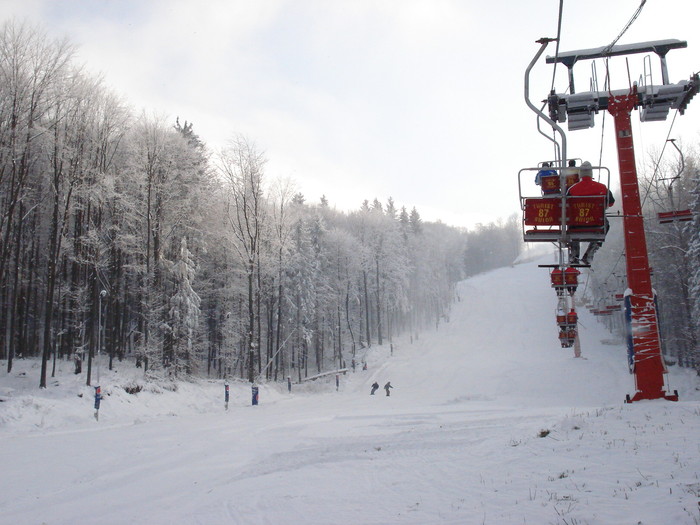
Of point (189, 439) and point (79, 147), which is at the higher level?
point (79, 147)

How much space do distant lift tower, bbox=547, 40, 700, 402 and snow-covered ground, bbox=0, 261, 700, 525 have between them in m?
1.69

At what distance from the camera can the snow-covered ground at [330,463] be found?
6645 millimetres

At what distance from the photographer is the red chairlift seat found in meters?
8.09

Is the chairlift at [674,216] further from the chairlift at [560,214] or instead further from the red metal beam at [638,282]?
the chairlift at [560,214]

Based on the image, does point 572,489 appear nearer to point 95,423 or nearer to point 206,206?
point 95,423

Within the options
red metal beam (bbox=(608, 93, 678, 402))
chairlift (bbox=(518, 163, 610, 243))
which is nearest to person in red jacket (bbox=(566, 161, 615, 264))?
chairlift (bbox=(518, 163, 610, 243))

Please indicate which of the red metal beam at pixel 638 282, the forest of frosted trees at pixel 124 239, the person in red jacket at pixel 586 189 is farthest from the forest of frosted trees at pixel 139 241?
the person in red jacket at pixel 586 189

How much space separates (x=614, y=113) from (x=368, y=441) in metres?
11.4

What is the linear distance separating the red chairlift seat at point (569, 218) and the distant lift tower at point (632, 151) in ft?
16.9

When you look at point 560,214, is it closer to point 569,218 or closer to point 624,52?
point 569,218

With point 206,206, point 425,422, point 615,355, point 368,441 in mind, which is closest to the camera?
point 368,441

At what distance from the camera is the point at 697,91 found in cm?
1173

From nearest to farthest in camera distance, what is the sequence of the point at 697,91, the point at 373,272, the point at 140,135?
the point at 697,91 < the point at 140,135 < the point at 373,272

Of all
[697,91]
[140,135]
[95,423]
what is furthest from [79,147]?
[697,91]
